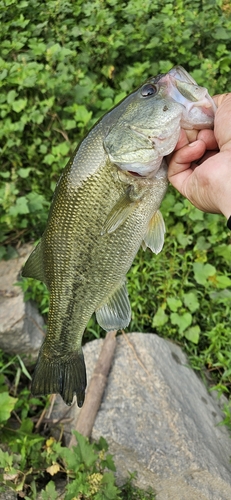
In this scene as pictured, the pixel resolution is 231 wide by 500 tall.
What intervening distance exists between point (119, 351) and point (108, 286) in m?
1.09

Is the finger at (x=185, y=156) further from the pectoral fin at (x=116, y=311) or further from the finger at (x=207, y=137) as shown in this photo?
the pectoral fin at (x=116, y=311)

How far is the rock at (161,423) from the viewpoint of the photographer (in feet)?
8.49

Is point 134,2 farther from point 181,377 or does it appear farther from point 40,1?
point 181,377

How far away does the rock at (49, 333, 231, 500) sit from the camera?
259 centimetres

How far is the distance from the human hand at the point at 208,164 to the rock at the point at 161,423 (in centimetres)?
134

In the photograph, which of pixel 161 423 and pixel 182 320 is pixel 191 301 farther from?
Answer: pixel 161 423

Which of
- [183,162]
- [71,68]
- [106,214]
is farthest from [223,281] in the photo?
[71,68]

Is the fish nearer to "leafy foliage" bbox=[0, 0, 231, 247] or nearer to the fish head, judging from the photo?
the fish head

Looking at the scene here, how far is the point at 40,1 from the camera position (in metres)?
5.32

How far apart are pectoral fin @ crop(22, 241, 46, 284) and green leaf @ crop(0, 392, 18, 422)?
0.91 meters

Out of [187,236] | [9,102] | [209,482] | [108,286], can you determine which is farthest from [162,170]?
[9,102]

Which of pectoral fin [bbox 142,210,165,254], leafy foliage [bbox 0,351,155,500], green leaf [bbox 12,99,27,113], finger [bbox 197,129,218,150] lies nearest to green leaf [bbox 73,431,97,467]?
leafy foliage [bbox 0,351,155,500]

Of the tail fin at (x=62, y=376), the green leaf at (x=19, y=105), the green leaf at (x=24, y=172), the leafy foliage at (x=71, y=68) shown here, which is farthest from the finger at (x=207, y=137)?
the green leaf at (x=19, y=105)

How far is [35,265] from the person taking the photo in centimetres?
229
